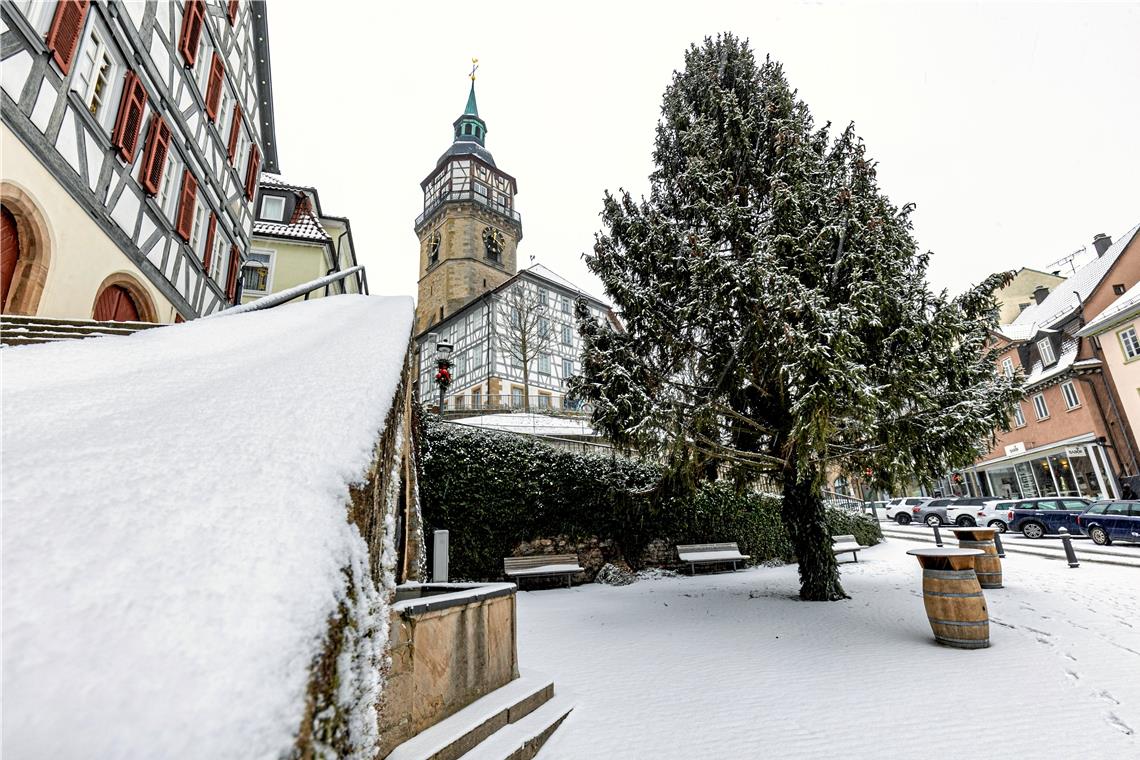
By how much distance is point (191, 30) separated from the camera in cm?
930

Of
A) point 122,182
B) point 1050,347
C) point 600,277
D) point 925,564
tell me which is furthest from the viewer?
point 1050,347

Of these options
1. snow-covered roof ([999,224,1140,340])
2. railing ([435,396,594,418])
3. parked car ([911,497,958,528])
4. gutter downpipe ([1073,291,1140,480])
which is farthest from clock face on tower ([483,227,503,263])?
gutter downpipe ([1073,291,1140,480])

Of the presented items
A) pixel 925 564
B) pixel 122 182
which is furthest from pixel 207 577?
pixel 122 182

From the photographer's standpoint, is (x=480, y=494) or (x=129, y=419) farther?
(x=480, y=494)

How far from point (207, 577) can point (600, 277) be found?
8.29 meters

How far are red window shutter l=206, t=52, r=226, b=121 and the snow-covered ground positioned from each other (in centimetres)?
1147

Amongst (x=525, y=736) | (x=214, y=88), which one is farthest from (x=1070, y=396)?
(x=214, y=88)

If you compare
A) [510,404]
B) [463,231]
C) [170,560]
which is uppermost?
[463,231]

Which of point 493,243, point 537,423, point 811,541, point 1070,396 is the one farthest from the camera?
point 493,243

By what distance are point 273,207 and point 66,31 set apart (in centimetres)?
1420

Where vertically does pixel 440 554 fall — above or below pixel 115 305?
below

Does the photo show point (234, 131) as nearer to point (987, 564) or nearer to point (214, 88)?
point (214, 88)

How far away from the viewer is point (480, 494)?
34.2 feet

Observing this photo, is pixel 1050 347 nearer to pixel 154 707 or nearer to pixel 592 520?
pixel 592 520
